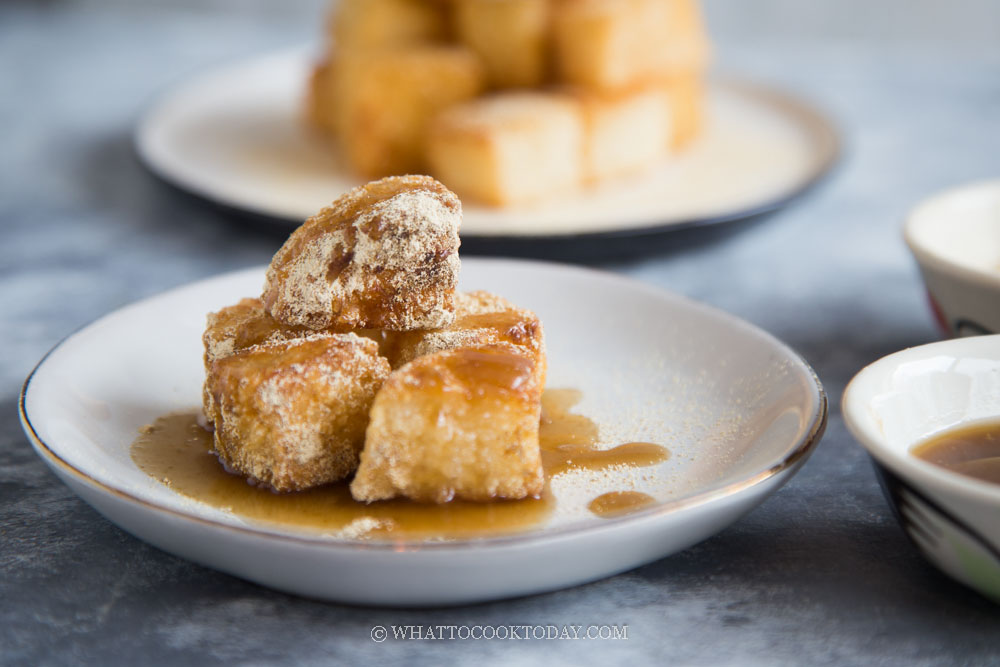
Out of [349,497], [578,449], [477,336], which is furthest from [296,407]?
[578,449]

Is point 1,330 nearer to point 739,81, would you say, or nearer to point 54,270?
point 54,270

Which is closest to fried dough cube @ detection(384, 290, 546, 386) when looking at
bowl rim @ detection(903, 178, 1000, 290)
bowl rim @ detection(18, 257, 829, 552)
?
bowl rim @ detection(18, 257, 829, 552)

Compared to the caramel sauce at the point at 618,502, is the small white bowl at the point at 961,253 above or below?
above

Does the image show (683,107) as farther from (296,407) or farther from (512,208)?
(296,407)

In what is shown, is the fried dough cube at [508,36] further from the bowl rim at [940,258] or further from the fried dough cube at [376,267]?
the fried dough cube at [376,267]

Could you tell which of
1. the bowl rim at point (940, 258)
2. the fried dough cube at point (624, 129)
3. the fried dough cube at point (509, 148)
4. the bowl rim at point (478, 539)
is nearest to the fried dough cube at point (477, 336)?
the bowl rim at point (478, 539)

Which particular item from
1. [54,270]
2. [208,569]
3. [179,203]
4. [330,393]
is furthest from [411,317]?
[179,203]
